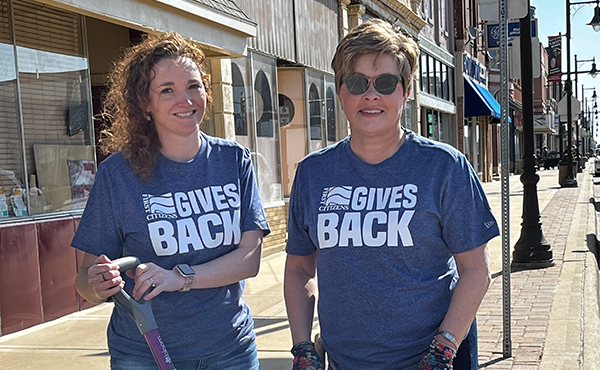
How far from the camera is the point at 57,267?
6867mm

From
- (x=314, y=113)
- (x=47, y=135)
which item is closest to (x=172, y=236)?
(x=47, y=135)

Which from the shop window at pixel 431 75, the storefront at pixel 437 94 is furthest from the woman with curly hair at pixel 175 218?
the shop window at pixel 431 75

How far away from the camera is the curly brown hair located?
2.50m

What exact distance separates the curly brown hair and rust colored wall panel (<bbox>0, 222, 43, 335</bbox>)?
4129 millimetres

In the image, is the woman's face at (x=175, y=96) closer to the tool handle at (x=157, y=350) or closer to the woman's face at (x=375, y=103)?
the woman's face at (x=375, y=103)

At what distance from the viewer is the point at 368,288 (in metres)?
2.21

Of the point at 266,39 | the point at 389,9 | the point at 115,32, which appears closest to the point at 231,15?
→ the point at 115,32

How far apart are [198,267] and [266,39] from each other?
29.2ft

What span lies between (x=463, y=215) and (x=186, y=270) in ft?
3.03

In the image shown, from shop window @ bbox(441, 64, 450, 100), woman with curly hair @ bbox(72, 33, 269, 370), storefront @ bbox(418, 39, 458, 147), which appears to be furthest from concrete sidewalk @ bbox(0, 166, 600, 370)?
shop window @ bbox(441, 64, 450, 100)

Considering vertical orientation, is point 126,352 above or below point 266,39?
below

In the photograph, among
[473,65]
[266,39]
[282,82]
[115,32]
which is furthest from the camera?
[473,65]

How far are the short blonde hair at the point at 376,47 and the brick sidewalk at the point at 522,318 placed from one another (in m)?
3.17

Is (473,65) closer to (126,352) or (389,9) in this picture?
(389,9)
